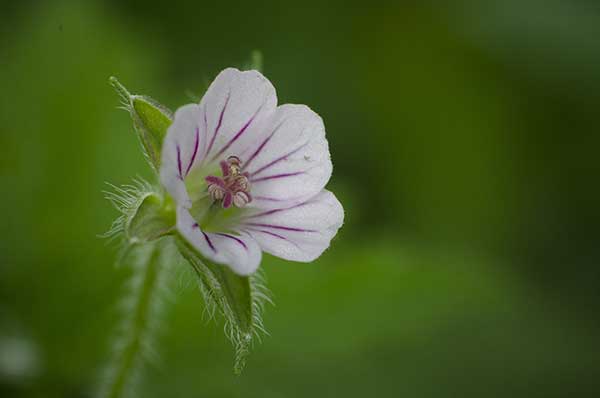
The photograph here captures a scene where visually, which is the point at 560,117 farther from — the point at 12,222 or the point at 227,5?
the point at 12,222

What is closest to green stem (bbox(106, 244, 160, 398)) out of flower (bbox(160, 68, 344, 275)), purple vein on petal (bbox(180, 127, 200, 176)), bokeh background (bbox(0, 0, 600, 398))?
flower (bbox(160, 68, 344, 275))

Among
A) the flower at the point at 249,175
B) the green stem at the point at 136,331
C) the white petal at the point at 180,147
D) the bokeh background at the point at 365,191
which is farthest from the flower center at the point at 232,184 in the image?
the bokeh background at the point at 365,191

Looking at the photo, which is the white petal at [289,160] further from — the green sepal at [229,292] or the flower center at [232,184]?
the green sepal at [229,292]

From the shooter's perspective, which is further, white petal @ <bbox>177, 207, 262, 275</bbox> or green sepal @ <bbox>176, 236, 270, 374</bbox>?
green sepal @ <bbox>176, 236, 270, 374</bbox>

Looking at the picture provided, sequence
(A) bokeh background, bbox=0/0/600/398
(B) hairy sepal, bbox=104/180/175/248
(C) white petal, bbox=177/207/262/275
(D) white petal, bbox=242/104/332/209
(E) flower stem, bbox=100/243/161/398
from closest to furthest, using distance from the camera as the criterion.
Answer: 1. (C) white petal, bbox=177/207/262/275
2. (B) hairy sepal, bbox=104/180/175/248
3. (D) white petal, bbox=242/104/332/209
4. (E) flower stem, bbox=100/243/161/398
5. (A) bokeh background, bbox=0/0/600/398

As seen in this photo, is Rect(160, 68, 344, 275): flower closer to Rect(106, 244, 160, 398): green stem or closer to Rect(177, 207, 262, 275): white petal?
Rect(177, 207, 262, 275): white petal

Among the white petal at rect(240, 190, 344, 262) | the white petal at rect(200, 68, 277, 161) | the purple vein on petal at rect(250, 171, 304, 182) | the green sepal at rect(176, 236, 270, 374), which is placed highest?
the white petal at rect(200, 68, 277, 161)
